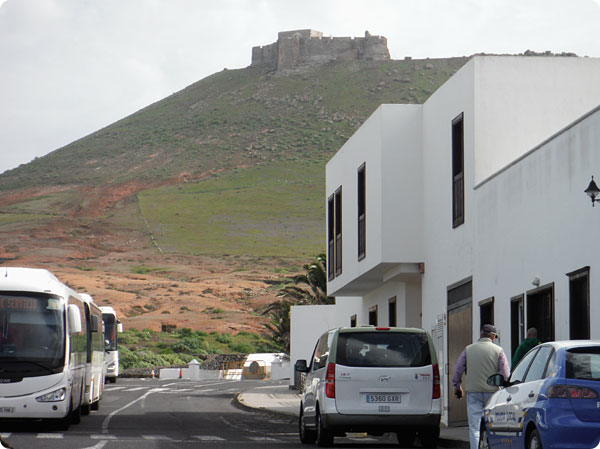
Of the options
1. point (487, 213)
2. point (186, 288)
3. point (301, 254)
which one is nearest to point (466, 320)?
point (487, 213)

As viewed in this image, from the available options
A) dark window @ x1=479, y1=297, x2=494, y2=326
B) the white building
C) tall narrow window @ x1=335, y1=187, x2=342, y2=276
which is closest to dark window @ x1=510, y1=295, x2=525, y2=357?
the white building

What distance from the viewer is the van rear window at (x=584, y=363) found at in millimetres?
11188

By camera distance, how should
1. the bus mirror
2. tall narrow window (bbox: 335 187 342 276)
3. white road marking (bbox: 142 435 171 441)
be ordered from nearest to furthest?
white road marking (bbox: 142 435 171 441) < the bus mirror < tall narrow window (bbox: 335 187 342 276)

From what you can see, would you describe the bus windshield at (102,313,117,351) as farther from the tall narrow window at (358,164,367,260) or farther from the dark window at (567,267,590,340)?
the dark window at (567,267,590,340)

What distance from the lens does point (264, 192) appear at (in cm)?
16725

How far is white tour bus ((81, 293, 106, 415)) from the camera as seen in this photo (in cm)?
2711

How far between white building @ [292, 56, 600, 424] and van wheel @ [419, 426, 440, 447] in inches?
94.9

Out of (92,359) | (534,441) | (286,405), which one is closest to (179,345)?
(286,405)

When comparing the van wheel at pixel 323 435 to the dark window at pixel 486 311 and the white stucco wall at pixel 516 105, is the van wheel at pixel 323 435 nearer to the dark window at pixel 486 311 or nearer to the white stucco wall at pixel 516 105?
the dark window at pixel 486 311

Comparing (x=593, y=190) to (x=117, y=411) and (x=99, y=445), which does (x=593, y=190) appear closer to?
(x=99, y=445)

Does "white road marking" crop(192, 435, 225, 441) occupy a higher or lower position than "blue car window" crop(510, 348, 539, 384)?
lower

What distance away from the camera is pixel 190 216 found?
15888 centimetres

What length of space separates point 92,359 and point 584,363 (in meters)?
19.0

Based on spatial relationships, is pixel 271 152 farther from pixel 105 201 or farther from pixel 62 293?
pixel 62 293
